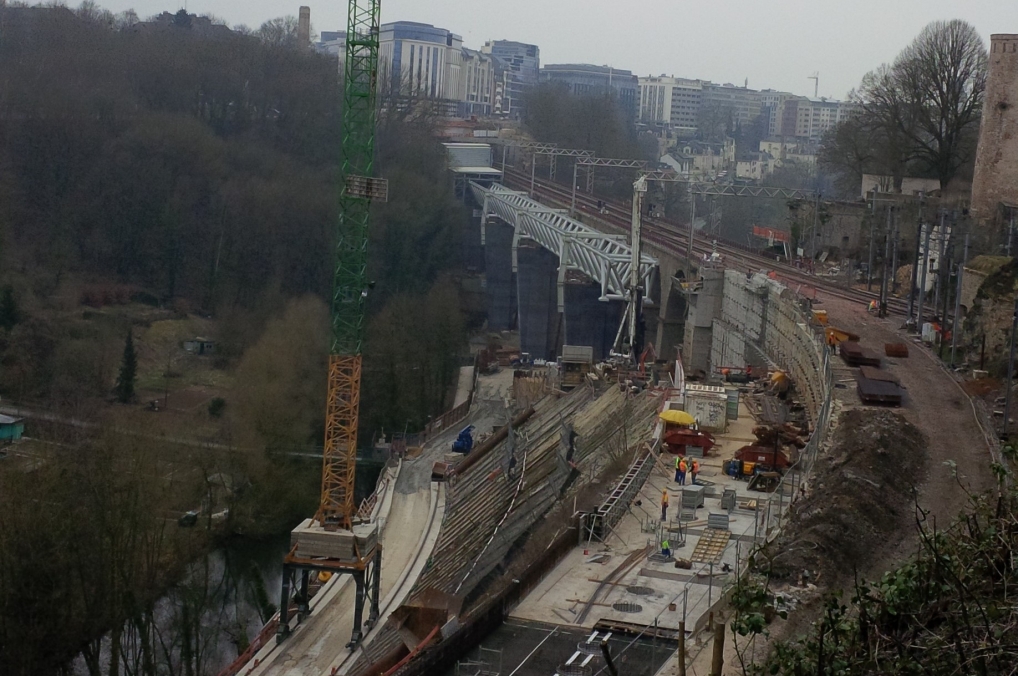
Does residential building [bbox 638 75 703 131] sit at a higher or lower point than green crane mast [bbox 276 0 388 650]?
higher

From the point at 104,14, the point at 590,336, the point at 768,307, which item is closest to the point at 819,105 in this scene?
the point at 104,14

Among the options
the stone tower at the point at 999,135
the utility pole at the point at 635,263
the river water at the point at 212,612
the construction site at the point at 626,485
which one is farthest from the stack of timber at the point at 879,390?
the utility pole at the point at 635,263

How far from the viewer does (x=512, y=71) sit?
150m

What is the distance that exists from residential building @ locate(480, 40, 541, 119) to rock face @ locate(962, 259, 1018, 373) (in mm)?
103893

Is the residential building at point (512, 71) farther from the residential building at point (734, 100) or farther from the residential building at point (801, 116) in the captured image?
the residential building at point (801, 116)

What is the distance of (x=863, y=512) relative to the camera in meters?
14.4

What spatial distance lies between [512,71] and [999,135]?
12246cm

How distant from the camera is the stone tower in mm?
30859

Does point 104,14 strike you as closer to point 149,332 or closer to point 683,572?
point 149,332

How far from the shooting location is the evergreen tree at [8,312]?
38.7 m

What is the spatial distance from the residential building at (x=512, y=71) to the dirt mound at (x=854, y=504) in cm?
11106

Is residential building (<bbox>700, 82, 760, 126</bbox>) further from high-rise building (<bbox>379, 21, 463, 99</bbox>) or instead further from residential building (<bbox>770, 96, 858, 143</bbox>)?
high-rise building (<bbox>379, 21, 463, 99</bbox>)

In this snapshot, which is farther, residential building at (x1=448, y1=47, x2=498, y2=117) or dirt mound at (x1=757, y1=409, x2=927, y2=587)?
residential building at (x1=448, y1=47, x2=498, y2=117)

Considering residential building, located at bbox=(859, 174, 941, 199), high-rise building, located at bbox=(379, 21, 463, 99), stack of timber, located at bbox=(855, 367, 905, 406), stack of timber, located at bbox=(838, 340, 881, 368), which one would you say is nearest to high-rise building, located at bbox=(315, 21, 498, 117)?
high-rise building, located at bbox=(379, 21, 463, 99)
